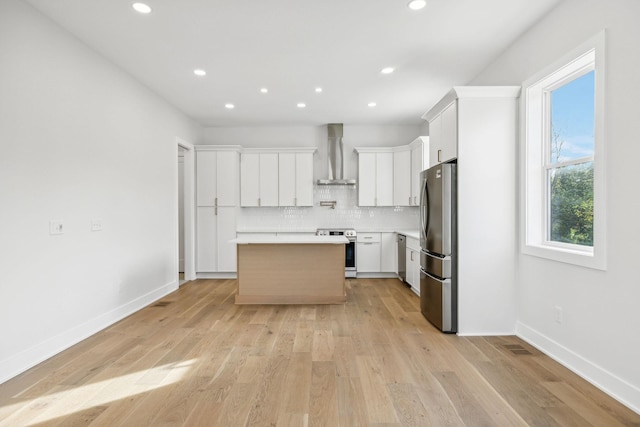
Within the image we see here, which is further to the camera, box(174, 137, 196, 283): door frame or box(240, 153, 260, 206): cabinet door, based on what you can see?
box(240, 153, 260, 206): cabinet door

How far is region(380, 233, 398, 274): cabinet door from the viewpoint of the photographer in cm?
615

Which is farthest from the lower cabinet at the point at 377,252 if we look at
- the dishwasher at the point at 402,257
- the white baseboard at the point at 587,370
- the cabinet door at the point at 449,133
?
the white baseboard at the point at 587,370

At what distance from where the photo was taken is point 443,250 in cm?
342

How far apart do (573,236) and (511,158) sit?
90 centimetres

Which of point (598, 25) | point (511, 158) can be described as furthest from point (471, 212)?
point (598, 25)

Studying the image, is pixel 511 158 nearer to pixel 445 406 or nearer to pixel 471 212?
pixel 471 212

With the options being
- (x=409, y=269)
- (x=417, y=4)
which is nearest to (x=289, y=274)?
(x=409, y=269)

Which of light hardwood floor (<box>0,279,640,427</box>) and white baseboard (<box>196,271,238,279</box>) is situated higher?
white baseboard (<box>196,271,238,279</box>)

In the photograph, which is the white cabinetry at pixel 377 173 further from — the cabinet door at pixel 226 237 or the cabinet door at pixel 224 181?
the cabinet door at pixel 226 237

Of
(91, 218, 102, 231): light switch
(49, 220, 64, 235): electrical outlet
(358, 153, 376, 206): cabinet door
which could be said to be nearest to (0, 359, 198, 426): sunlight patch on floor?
(49, 220, 64, 235): electrical outlet

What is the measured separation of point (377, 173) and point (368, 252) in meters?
1.42

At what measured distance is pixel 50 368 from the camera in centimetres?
267

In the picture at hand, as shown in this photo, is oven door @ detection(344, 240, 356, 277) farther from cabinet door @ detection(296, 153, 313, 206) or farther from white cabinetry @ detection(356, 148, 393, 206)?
cabinet door @ detection(296, 153, 313, 206)

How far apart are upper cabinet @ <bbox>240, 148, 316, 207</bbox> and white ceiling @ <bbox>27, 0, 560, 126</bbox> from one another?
4.40 ft
